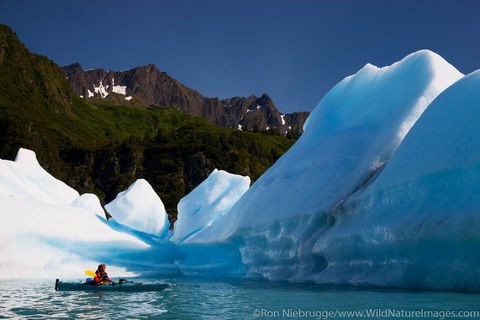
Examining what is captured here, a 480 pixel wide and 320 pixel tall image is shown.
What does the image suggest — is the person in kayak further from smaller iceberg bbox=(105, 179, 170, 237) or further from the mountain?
the mountain

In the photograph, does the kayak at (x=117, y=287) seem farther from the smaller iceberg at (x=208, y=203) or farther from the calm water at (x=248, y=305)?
the smaller iceberg at (x=208, y=203)

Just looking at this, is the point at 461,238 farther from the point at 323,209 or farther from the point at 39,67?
the point at 39,67

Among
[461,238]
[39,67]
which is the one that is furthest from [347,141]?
[39,67]

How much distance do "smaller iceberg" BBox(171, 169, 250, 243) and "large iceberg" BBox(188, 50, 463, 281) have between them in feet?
17.2

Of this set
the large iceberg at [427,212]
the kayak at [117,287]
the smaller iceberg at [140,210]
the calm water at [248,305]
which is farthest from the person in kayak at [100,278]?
the smaller iceberg at [140,210]

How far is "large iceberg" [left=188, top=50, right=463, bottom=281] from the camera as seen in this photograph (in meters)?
11.6

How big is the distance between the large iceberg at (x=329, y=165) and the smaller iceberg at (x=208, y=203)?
5.25 metres

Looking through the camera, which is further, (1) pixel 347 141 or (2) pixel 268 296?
(1) pixel 347 141

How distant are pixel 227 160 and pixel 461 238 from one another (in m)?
73.2

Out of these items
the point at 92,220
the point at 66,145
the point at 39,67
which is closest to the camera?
the point at 92,220

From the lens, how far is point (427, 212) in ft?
27.9

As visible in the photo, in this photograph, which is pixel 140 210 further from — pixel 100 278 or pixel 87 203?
pixel 100 278

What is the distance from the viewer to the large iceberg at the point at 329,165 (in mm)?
11586

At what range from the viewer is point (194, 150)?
82250 millimetres
